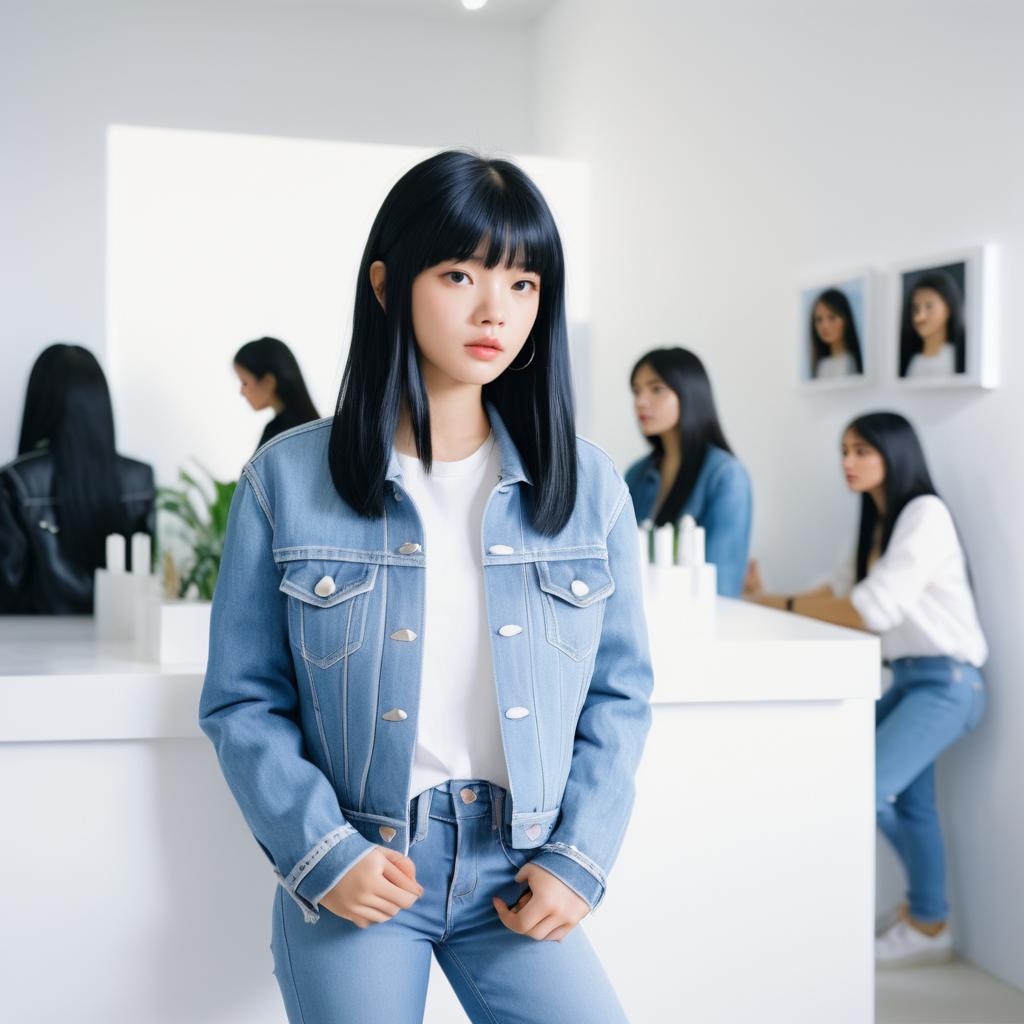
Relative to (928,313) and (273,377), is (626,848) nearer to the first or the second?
(928,313)

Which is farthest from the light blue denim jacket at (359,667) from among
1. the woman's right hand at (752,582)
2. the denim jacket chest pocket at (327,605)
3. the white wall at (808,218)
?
the woman's right hand at (752,582)

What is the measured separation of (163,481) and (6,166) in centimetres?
142

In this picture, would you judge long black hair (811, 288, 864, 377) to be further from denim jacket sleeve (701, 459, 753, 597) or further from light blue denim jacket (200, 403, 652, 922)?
light blue denim jacket (200, 403, 652, 922)

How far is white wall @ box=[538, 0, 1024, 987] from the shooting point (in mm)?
2977

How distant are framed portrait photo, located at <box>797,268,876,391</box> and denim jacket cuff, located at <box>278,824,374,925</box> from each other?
257cm

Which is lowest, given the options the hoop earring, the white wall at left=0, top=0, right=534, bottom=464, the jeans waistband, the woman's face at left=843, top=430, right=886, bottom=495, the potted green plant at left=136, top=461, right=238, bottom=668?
the jeans waistband

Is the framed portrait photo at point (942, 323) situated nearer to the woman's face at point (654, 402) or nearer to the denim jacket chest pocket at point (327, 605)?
the woman's face at point (654, 402)

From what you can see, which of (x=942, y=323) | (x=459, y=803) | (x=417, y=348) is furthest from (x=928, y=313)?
(x=459, y=803)

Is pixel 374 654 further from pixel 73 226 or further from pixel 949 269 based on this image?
pixel 73 226

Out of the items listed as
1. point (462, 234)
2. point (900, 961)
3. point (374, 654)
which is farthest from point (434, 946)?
point (900, 961)

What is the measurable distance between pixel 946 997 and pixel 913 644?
79cm

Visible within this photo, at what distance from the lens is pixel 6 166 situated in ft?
16.8

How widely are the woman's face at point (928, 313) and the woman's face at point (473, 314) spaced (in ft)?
6.82

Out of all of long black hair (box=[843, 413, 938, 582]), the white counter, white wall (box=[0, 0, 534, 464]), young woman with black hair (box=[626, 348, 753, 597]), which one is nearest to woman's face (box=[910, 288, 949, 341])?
long black hair (box=[843, 413, 938, 582])
